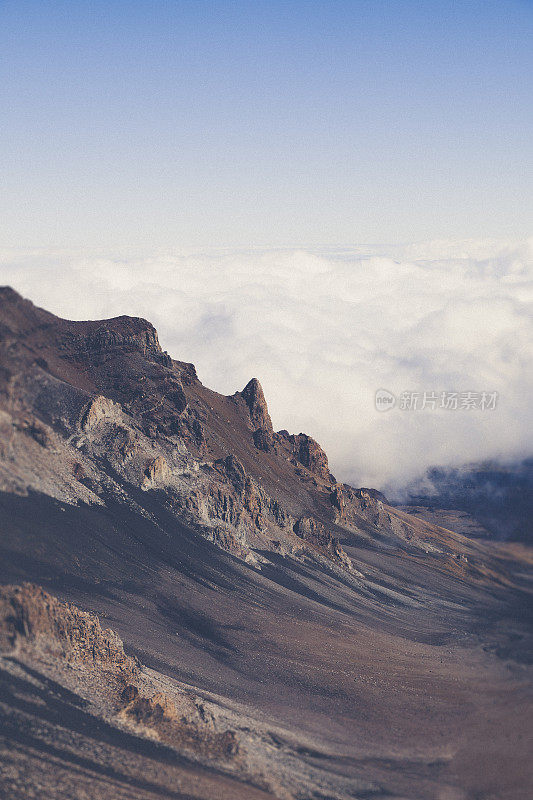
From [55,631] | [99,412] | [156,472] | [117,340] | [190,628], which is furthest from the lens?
[117,340]

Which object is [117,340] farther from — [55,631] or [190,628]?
[55,631]

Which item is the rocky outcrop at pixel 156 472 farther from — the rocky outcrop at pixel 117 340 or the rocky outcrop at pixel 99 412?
the rocky outcrop at pixel 117 340

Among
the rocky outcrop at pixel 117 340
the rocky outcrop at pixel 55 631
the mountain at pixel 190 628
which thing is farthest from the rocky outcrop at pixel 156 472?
the rocky outcrop at pixel 55 631

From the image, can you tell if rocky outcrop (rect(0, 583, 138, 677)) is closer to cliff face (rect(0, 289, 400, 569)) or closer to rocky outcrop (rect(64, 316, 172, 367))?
cliff face (rect(0, 289, 400, 569))

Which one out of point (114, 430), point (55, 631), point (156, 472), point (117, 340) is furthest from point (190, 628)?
point (117, 340)

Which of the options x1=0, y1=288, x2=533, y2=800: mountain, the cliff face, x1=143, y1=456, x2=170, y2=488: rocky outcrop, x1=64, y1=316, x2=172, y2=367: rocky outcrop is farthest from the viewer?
x1=143, y1=456, x2=170, y2=488: rocky outcrop

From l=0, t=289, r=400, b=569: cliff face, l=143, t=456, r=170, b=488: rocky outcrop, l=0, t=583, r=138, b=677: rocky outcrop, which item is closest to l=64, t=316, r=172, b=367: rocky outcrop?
l=0, t=289, r=400, b=569: cliff face

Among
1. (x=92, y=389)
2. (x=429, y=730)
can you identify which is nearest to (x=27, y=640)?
(x=429, y=730)

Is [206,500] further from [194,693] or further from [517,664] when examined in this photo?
[517,664]

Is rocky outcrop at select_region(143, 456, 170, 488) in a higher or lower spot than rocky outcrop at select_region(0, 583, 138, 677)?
higher

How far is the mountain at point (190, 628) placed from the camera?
78875 mm

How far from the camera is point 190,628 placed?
128m

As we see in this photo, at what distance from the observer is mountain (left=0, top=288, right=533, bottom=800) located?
259ft

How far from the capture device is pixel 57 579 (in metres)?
114
